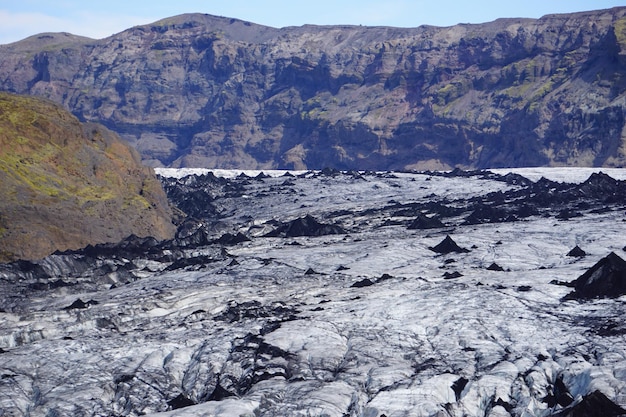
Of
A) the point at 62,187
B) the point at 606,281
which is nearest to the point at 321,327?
the point at 606,281

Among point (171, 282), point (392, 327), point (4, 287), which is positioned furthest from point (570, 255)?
point (4, 287)

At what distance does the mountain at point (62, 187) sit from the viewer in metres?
90.6

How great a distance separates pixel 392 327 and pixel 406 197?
3477 inches

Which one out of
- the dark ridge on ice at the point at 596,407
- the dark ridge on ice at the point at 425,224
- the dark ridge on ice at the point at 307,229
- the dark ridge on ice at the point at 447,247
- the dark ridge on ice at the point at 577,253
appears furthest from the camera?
the dark ridge on ice at the point at 307,229

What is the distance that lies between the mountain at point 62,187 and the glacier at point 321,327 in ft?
17.9

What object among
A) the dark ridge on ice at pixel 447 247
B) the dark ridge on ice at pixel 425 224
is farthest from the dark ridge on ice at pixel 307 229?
Result: the dark ridge on ice at pixel 447 247

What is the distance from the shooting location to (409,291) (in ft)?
216

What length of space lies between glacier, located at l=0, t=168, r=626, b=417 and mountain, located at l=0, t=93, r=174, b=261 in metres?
5.46

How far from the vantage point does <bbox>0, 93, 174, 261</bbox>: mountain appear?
90.6 m

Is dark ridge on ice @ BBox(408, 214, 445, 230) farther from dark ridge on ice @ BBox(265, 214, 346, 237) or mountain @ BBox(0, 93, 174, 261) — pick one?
mountain @ BBox(0, 93, 174, 261)

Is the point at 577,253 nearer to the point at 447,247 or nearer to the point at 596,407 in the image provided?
the point at 447,247

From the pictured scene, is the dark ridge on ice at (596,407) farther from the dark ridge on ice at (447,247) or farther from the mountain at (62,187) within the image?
the mountain at (62,187)

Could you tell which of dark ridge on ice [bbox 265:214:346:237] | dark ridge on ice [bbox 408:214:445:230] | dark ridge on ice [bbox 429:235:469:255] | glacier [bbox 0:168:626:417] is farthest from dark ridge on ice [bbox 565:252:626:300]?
dark ridge on ice [bbox 265:214:346:237]

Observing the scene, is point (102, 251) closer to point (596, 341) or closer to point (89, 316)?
point (89, 316)
